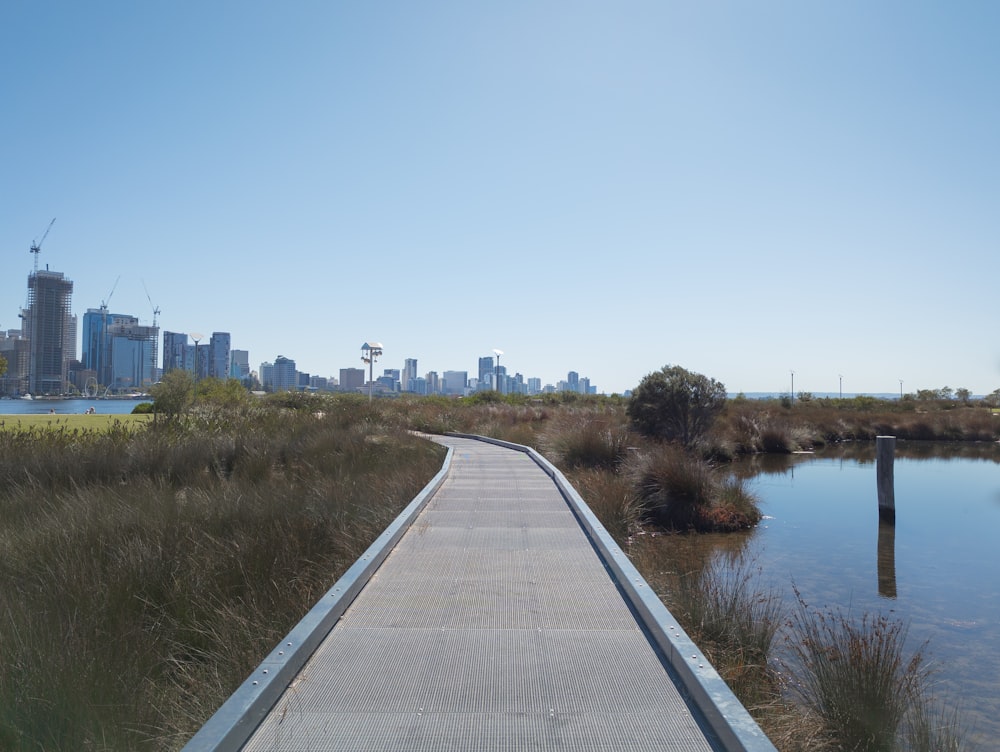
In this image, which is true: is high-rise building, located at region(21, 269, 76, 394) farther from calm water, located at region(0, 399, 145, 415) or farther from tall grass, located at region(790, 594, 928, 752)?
tall grass, located at region(790, 594, 928, 752)

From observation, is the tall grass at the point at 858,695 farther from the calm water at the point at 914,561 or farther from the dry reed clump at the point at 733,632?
the calm water at the point at 914,561

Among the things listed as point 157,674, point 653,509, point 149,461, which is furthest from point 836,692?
point 149,461

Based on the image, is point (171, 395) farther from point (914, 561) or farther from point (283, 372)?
point (283, 372)

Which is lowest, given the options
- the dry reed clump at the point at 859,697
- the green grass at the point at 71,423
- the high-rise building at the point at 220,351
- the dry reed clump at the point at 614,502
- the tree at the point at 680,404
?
the dry reed clump at the point at 859,697

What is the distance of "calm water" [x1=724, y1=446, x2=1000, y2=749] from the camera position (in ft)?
22.6

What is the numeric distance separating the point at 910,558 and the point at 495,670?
10.2m

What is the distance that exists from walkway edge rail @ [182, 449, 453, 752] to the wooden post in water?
1249cm

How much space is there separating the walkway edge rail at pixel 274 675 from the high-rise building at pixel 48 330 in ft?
387

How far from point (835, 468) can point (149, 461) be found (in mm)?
20895

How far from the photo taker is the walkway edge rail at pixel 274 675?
9.55 feet

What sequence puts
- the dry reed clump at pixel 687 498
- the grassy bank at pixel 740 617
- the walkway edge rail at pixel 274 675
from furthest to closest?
the dry reed clump at pixel 687 498
the grassy bank at pixel 740 617
the walkway edge rail at pixel 274 675

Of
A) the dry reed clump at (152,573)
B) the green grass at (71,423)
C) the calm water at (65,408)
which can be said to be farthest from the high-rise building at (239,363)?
the dry reed clump at (152,573)

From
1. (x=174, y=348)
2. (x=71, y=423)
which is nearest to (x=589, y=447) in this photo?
(x=71, y=423)

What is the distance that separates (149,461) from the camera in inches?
487
